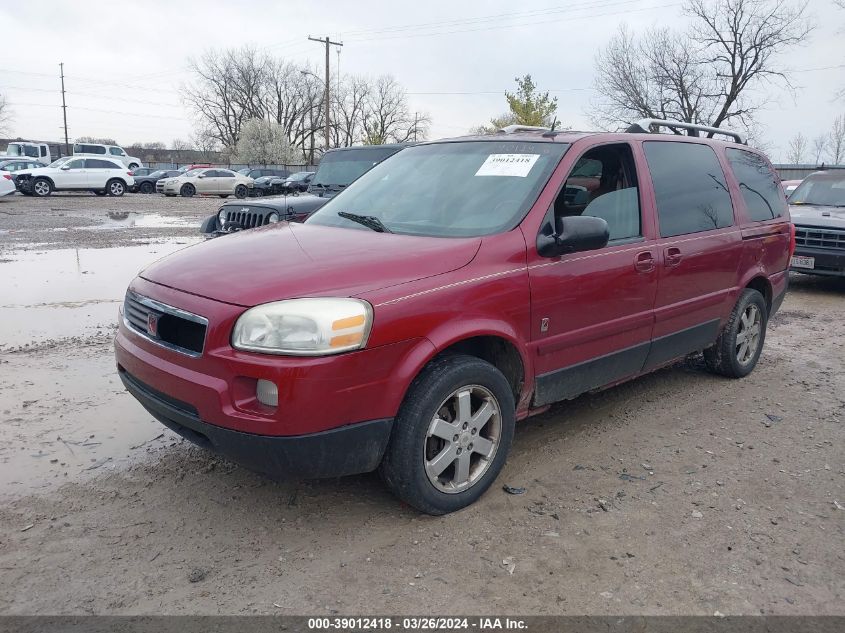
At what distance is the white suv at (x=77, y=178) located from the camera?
89.6ft

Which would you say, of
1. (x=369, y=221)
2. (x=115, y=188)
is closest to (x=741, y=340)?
(x=369, y=221)

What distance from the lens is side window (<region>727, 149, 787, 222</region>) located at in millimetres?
5066

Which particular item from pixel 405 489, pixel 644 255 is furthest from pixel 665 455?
pixel 405 489

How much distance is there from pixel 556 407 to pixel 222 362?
2.65 meters

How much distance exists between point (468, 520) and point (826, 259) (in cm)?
804

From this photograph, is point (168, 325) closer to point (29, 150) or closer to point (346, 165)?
point (346, 165)

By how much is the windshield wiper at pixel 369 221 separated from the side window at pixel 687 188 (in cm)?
178

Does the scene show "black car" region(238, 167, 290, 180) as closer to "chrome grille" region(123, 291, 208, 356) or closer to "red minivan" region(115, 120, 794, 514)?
"red minivan" region(115, 120, 794, 514)

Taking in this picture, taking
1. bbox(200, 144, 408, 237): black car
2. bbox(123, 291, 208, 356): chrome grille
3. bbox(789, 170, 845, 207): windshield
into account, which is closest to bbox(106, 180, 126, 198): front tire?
bbox(200, 144, 408, 237): black car

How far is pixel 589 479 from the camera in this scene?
3527mm

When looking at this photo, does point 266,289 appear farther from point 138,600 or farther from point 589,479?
point 589,479

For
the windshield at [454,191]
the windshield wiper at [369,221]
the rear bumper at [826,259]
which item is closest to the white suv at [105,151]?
the rear bumper at [826,259]

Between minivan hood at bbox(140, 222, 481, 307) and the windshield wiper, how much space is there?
77 millimetres

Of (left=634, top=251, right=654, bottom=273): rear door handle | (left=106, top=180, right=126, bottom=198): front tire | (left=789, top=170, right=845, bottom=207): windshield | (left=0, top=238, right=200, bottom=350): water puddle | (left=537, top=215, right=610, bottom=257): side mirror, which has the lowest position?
(left=0, top=238, right=200, bottom=350): water puddle
